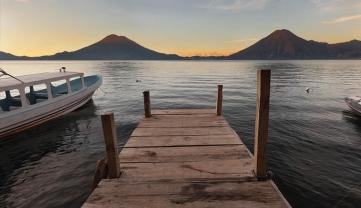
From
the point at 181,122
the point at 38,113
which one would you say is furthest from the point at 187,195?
the point at 38,113

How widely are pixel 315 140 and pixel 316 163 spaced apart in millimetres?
3378

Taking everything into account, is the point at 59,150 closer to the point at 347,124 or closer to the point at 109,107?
the point at 109,107

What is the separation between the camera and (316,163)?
10.5 metres

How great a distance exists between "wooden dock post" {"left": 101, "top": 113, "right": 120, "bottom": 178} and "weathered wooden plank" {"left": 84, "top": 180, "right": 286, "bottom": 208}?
303 mm

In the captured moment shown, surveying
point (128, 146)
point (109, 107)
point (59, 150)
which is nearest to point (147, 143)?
point (128, 146)

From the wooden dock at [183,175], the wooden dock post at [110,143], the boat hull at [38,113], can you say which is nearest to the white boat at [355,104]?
the wooden dock at [183,175]

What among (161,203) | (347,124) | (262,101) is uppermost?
(262,101)

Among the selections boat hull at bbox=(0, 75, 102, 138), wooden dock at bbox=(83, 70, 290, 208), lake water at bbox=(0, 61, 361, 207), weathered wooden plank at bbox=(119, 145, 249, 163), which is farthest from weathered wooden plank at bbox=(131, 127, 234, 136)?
boat hull at bbox=(0, 75, 102, 138)

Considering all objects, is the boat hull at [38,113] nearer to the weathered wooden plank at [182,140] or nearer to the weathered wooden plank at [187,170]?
the weathered wooden plank at [182,140]

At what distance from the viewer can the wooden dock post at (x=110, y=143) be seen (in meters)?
5.14

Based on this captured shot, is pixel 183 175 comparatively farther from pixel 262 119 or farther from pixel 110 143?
pixel 262 119

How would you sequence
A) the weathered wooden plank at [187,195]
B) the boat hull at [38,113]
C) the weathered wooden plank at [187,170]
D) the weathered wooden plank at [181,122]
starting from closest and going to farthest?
the weathered wooden plank at [187,195] < the weathered wooden plank at [187,170] < the weathered wooden plank at [181,122] < the boat hull at [38,113]

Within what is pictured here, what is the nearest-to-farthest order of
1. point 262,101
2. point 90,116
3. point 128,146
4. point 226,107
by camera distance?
point 262,101 → point 128,146 → point 90,116 → point 226,107

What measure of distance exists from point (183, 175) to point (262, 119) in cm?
212
